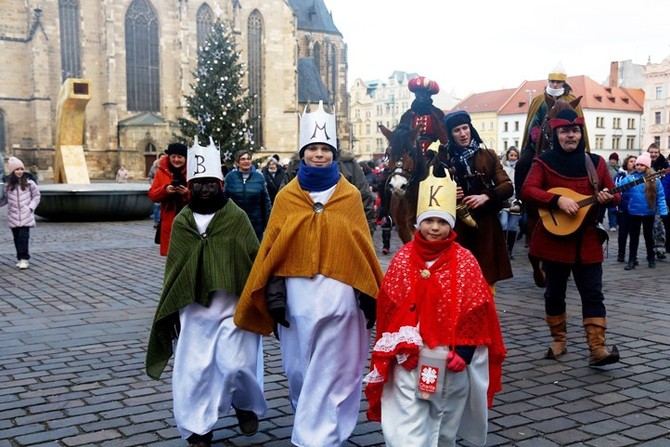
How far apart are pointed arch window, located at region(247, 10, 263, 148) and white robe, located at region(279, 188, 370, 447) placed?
5118cm

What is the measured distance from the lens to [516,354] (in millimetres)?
6309

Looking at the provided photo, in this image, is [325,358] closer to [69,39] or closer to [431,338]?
[431,338]

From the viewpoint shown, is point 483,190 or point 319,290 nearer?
point 319,290

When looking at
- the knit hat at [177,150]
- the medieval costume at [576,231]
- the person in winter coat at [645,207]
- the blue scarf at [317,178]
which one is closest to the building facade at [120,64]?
the person in winter coat at [645,207]

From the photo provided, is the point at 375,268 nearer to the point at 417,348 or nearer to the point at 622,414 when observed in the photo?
the point at 417,348

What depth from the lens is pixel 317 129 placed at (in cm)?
427

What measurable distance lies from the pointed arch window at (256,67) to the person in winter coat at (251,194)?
45939mm

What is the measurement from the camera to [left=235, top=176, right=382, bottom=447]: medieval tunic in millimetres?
4062

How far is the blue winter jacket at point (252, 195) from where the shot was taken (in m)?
9.09

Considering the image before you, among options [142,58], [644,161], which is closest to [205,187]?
[644,161]

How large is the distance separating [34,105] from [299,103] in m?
21.0

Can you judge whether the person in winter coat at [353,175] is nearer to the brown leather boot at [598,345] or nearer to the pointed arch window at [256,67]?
the brown leather boot at [598,345]

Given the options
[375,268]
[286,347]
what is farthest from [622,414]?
[286,347]

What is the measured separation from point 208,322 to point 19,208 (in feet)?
27.9
